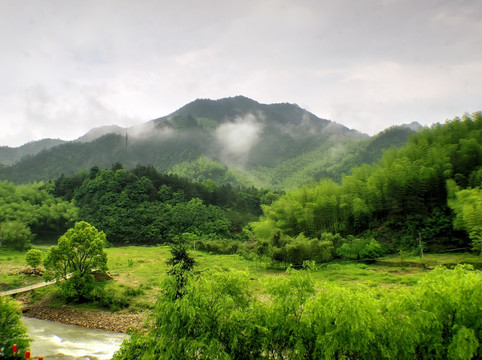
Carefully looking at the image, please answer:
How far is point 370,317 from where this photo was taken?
27.1 ft

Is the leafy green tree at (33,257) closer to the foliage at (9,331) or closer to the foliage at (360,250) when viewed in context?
the foliage at (9,331)

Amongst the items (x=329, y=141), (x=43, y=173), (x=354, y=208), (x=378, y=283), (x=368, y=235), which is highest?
(x=329, y=141)

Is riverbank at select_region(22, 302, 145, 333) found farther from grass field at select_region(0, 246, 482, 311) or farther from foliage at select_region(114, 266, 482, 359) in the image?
foliage at select_region(114, 266, 482, 359)

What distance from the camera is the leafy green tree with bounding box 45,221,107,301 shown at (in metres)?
21.1

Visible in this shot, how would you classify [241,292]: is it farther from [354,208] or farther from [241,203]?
[241,203]

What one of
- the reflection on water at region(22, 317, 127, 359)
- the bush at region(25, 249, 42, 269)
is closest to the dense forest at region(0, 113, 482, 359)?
the reflection on water at region(22, 317, 127, 359)

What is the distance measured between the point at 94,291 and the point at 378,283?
66.9ft

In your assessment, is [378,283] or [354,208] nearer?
[378,283]

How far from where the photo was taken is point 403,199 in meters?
32.9

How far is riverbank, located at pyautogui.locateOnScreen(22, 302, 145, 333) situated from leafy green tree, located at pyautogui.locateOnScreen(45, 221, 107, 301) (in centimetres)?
125

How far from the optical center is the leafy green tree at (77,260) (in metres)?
21.1

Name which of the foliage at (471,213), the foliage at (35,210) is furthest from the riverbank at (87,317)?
the foliage at (35,210)

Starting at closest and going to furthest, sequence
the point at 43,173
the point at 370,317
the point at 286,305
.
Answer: the point at 370,317 → the point at 286,305 → the point at 43,173

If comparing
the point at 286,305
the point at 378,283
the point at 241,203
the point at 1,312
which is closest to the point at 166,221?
the point at 241,203
